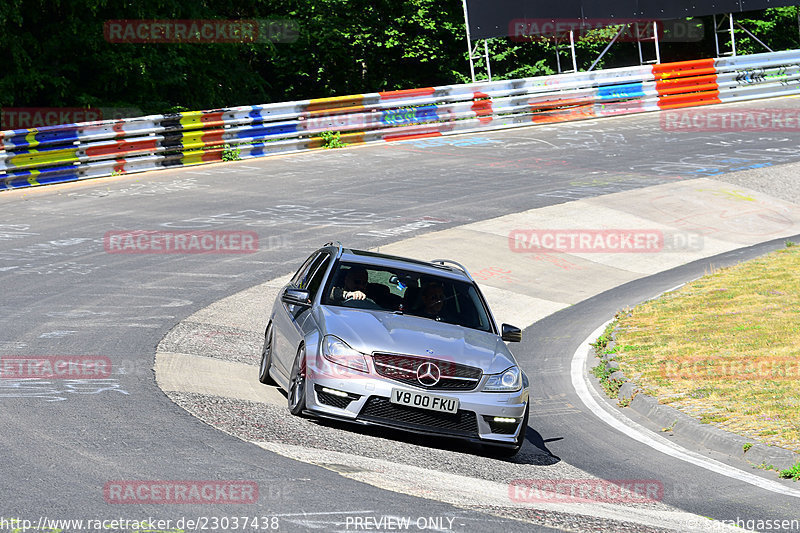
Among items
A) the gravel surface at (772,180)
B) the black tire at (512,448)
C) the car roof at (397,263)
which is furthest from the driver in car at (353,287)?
the gravel surface at (772,180)

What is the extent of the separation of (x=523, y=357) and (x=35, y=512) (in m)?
8.57

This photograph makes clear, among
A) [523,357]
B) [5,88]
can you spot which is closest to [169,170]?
[5,88]

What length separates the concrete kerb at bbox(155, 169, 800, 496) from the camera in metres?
11.4

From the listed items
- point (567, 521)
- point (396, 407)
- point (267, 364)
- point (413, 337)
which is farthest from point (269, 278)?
point (567, 521)

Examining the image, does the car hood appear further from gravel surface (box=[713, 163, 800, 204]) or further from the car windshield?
gravel surface (box=[713, 163, 800, 204])

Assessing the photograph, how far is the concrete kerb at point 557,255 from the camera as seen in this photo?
449 inches

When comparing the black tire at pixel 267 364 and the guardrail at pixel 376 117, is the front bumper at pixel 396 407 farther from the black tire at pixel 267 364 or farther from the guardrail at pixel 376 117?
the guardrail at pixel 376 117

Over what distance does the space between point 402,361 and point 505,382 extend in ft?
3.07

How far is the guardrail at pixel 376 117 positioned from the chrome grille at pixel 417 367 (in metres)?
17.0

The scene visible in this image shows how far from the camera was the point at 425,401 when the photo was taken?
859 centimetres

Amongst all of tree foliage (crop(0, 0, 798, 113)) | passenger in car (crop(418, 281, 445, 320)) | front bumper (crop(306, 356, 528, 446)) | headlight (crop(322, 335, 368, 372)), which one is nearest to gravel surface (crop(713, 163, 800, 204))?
passenger in car (crop(418, 281, 445, 320))

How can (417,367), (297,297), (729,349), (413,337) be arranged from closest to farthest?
1. (417,367)
2. (413,337)
3. (297,297)
4. (729,349)

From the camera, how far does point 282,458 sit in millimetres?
7625

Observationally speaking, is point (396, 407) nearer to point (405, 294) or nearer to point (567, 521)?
point (405, 294)
